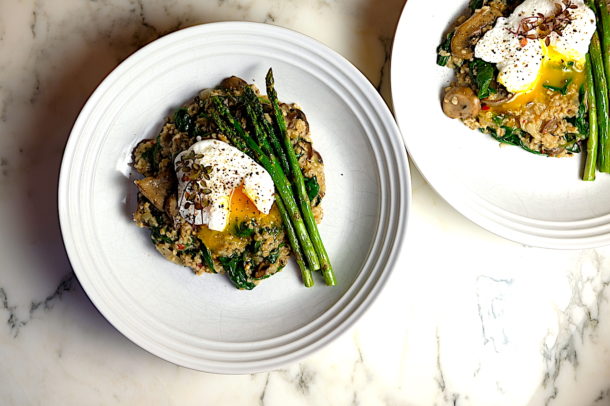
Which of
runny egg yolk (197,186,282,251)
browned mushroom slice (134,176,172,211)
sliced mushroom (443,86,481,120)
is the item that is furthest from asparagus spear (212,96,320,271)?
sliced mushroom (443,86,481,120)

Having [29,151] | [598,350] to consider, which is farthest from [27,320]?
[598,350]

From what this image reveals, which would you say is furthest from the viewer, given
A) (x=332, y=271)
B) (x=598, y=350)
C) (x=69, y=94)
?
(x=598, y=350)

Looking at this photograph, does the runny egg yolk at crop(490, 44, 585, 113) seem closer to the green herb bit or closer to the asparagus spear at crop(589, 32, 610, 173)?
the asparagus spear at crop(589, 32, 610, 173)

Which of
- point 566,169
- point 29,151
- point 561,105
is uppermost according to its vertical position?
point 561,105

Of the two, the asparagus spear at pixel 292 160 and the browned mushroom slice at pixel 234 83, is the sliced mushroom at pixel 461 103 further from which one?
the browned mushroom slice at pixel 234 83

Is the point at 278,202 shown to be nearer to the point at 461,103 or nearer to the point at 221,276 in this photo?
the point at 221,276

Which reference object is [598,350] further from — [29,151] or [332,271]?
[29,151]
